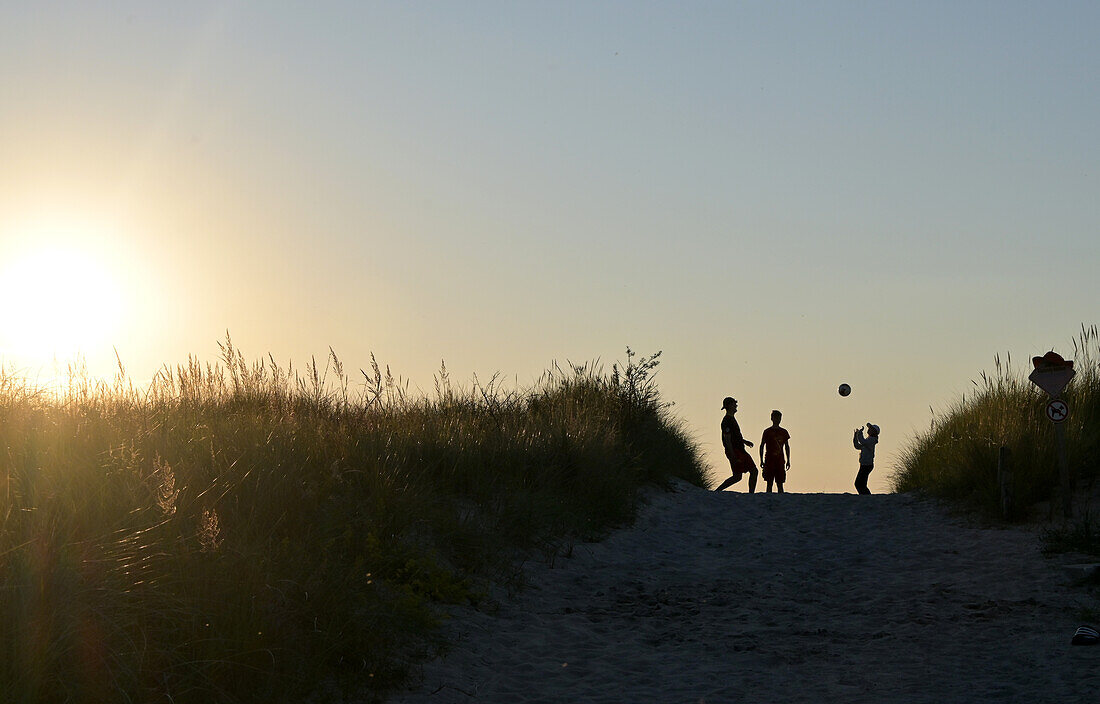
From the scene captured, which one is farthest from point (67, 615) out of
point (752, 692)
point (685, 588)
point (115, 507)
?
point (685, 588)

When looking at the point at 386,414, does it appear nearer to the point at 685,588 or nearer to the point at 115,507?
the point at 685,588

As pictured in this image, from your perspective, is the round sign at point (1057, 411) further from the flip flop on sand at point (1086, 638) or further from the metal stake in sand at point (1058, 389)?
the flip flop on sand at point (1086, 638)

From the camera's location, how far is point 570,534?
10.2 m

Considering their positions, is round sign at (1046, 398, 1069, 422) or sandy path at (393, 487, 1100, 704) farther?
round sign at (1046, 398, 1069, 422)

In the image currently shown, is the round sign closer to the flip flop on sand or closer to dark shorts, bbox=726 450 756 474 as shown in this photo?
the flip flop on sand

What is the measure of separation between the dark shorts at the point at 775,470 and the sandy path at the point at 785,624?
5.67m

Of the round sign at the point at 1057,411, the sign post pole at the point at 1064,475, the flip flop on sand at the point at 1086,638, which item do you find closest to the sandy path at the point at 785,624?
the flip flop on sand at the point at 1086,638

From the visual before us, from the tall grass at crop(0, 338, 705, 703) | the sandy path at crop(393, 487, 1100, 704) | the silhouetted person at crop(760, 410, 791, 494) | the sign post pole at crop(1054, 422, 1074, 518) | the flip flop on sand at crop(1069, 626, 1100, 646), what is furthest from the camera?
the silhouetted person at crop(760, 410, 791, 494)

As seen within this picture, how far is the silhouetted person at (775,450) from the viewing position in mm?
17328

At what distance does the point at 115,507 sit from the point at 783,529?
8.46 meters

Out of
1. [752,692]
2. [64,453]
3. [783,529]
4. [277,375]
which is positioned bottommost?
[752,692]

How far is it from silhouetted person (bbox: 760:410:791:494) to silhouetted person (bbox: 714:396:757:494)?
0.27 m

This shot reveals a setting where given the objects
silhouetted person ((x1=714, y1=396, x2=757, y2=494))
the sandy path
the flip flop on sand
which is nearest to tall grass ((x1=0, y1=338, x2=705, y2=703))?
the sandy path

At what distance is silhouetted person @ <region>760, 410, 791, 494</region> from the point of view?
17328 millimetres
